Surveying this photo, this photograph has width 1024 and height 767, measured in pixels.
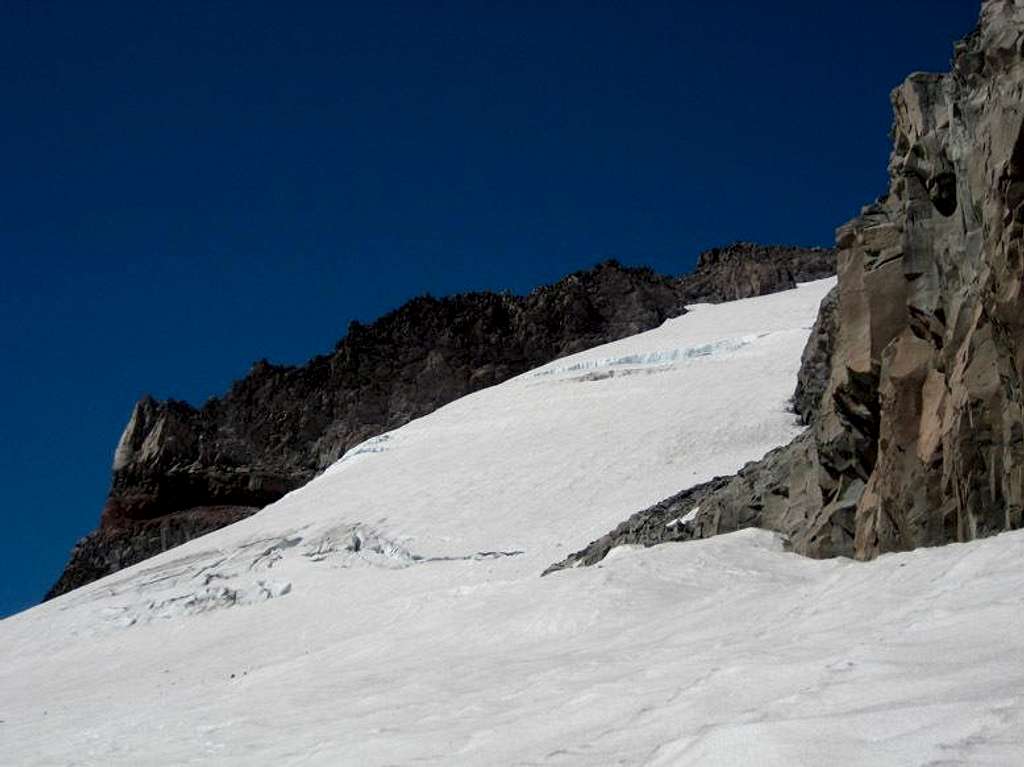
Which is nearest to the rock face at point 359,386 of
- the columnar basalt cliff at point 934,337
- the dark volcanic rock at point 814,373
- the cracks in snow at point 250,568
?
the cracks in snow at point 250,568

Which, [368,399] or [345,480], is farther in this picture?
[368,399]

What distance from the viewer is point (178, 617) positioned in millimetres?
25047

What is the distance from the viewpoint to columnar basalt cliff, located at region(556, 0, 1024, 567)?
10695mm

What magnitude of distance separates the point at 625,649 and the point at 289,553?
59.2 ft

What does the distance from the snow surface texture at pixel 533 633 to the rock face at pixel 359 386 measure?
22134 mm

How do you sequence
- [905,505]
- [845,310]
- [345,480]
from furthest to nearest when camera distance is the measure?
1. [345,480]
2. [845,310]
3. [905,505]

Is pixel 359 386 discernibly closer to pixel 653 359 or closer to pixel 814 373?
pixel 653 359

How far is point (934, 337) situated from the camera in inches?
486

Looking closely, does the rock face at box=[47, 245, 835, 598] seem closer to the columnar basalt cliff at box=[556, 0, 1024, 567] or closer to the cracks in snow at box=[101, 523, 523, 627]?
the cracks in snow at box=[101, 523, 523, 627]

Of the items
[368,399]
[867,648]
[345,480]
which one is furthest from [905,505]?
[368,399]

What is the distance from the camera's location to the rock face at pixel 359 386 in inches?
2156

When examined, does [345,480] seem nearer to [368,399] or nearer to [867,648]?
[867,648]

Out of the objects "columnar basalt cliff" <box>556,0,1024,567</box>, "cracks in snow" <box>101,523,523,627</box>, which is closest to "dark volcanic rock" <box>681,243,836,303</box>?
"cracks in snow" <box>101,523,523,627</box>

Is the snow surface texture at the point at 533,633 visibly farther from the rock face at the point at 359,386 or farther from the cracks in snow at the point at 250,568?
the rock face at the point at 359,386
